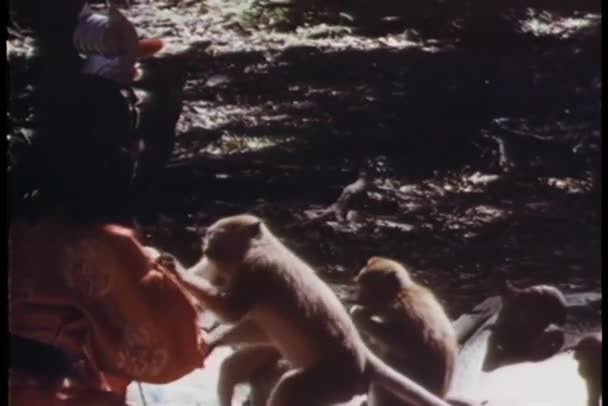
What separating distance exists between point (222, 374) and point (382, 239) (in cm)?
44

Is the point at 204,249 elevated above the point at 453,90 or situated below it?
below

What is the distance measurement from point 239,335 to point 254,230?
0.71 ft

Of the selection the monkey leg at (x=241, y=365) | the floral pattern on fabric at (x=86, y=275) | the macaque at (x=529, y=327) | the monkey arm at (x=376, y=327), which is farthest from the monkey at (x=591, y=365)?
the floral pattern on fabric at (x=86, y=275)

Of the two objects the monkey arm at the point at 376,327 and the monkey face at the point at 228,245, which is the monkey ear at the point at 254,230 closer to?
the monkey face at the point at 228,245

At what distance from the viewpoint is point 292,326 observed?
208 centimetres

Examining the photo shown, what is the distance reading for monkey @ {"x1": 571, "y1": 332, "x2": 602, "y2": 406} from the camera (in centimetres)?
216

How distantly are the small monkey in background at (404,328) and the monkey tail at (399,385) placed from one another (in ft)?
0.06

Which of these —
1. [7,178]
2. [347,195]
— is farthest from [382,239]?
[7,178]

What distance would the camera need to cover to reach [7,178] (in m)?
2.19

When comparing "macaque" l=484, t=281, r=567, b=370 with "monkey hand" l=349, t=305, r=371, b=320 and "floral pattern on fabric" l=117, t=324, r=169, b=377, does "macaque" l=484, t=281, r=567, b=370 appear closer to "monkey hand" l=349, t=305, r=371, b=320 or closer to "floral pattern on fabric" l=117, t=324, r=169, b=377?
"monkey hand" l=349, t=305, r=371, b=320

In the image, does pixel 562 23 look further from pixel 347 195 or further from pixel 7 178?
pixel 7 178

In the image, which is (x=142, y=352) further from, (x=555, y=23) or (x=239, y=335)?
(x=555, y=23)

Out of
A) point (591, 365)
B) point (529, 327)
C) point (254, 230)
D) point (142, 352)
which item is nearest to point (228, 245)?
point (254, 230)

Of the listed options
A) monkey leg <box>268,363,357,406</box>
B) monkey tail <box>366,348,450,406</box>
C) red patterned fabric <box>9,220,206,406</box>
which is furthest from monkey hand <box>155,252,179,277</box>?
monkey tail <box>366,348,450,406</box>
